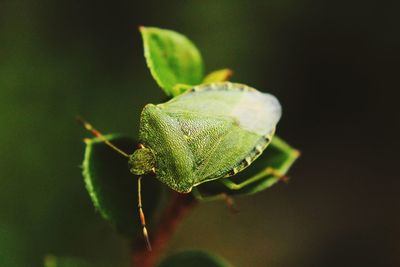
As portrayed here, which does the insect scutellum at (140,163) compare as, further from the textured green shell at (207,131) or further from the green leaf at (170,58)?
the green leaf at (170,58)

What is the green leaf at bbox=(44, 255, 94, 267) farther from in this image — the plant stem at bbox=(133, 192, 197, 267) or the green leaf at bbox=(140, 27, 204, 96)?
the green leaf at bbox=(140, 27, 204, 96)

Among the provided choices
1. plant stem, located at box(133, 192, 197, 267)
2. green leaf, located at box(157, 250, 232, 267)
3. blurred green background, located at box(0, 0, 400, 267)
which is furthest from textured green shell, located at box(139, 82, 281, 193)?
blurred green background, located at box(0, 0, 400, 267)

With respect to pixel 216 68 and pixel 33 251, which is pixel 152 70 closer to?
pixel 33 251

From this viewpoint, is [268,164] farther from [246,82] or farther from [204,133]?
[246,82]

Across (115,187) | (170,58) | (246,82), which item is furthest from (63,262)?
(246,82)

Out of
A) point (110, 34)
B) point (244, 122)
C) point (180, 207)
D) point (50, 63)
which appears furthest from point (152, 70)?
point (110, 34)

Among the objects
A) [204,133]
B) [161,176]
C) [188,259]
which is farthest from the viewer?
[204,133]

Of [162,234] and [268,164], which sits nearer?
[162,234]
